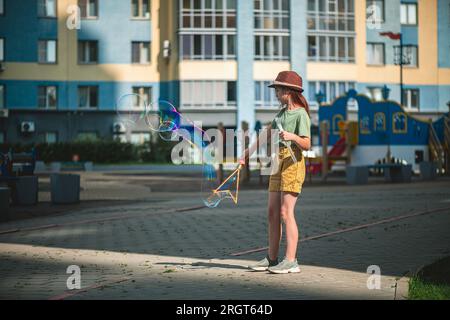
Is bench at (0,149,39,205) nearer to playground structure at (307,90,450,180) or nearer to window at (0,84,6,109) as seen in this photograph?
playground structure at (307,90,450,180)

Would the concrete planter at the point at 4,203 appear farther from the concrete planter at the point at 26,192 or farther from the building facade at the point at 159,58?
the building facade at the point at 159,58

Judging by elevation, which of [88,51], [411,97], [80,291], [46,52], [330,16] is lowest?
[80,291]

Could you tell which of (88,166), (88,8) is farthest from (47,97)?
(88,166)

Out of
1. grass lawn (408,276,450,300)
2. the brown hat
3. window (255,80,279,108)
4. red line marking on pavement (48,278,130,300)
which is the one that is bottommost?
red line marking on pavement (48,278,130,300)

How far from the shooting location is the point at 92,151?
56031mm

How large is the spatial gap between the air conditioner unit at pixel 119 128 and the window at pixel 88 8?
7.62 m

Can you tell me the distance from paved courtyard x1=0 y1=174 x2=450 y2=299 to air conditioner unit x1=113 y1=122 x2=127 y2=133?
42317 millimetres

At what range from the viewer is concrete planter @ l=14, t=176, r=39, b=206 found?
21875 millimetres

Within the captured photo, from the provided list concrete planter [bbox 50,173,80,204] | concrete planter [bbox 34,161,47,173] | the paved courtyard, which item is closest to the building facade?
concrete planter [bbox 34,161,47,173]

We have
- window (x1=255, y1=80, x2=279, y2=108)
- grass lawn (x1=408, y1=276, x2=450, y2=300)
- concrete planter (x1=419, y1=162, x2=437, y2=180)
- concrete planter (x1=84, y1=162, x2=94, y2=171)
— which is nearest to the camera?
grass lawn (x1=408, y1=276, x2=450, y2=300)

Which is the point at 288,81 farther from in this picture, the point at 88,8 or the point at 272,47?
the point at 88,8

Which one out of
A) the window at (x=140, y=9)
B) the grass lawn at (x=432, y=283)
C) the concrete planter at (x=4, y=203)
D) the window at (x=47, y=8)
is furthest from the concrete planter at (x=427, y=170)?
the window at (x=47, y=8)

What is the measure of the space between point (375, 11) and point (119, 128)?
2014 cm
